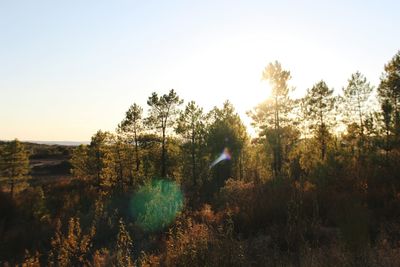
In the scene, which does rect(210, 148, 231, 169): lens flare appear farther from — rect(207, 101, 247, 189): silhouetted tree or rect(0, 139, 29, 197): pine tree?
rect(0, 139, 29, 197): pine tree

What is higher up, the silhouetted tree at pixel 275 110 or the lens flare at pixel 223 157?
the silhouetted tree at pixel 275 110

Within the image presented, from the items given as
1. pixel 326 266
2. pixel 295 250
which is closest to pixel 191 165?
pixel 295 250

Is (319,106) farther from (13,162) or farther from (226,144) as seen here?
(13,162)

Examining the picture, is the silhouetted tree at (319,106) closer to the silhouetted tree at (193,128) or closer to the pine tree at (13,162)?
the silhouetted tree at (193,128)

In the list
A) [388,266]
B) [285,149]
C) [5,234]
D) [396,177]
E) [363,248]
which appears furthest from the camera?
[285,149]

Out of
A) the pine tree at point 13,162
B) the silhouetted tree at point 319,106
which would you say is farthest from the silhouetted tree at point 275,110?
the pine tree at point 13,162

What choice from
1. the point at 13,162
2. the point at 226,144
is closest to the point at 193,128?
the point at 226,144

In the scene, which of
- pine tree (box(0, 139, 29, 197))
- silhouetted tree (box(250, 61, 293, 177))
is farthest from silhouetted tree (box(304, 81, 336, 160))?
pine tree (box(0, 139, 29, 197))

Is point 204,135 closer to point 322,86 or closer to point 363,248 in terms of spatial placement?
point 322,86

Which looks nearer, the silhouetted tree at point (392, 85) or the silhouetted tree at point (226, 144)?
the silhouetted tree at point (392, 85)

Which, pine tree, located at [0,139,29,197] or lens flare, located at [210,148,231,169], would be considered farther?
lens flare, located at [210,148,231,169]

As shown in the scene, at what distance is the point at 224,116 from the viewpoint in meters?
42.0

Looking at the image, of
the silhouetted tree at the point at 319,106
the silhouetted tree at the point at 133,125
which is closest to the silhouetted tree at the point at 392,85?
the silhouetted tree at the point at 319,106

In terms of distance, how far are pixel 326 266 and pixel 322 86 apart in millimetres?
29728
